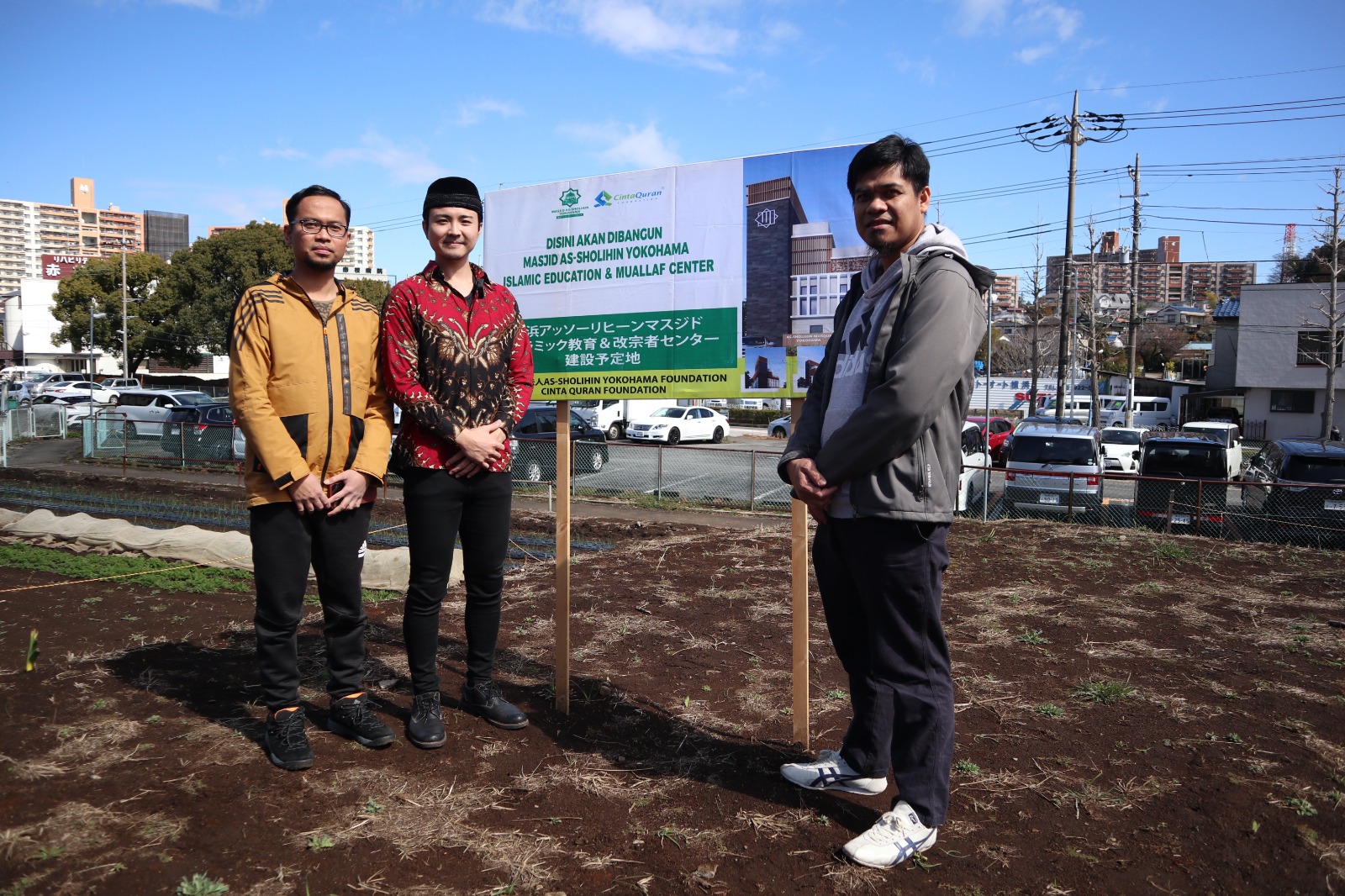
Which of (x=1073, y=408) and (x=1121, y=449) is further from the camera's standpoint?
(x=1073, y=408)

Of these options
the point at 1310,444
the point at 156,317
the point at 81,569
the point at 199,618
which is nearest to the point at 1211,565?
the point at 1310,444

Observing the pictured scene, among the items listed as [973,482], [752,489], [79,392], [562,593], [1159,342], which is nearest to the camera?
[562,593]

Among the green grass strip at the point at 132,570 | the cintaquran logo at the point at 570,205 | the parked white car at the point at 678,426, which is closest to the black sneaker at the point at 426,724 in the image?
the cintaquran logo at the point at 570,205

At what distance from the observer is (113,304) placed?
58.1 metres

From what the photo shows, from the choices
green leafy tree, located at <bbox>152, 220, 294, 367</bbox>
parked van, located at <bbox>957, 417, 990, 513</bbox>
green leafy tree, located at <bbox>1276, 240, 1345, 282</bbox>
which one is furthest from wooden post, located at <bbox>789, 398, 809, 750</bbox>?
green leafy tree, located at <bbox>1276, 240, 1345, 282</bbox>

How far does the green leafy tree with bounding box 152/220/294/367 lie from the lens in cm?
4662

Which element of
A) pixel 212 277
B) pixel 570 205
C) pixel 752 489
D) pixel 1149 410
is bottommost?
pixel 752 489

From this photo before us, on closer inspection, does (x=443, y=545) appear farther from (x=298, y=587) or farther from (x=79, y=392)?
(x=79, y=392)

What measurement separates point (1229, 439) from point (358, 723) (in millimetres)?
22592

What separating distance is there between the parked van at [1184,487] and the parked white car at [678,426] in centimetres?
1749

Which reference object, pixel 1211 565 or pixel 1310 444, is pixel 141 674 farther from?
pixel 1310 444

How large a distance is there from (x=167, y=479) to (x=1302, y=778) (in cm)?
1906

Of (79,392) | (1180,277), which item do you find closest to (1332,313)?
(79,392)

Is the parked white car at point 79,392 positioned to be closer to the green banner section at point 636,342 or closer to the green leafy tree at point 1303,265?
the green banner section at point 636,342
